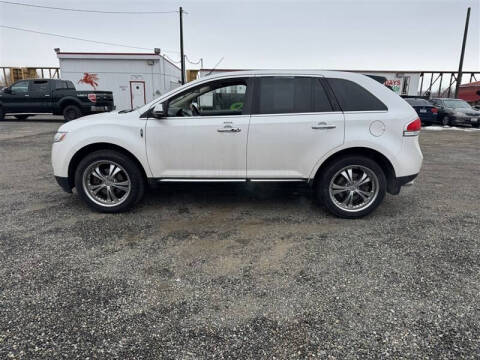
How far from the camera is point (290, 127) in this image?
382cm

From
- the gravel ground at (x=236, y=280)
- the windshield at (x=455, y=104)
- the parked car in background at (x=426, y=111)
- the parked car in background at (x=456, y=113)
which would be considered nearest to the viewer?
the gravel ground at (x=236, y=280)

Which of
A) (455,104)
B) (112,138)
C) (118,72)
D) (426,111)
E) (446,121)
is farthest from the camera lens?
(118,72)

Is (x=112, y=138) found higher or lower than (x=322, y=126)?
lower

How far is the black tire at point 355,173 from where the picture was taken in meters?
3.89

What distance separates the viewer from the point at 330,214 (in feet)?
13.8

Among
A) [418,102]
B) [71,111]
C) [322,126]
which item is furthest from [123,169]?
[418,102]

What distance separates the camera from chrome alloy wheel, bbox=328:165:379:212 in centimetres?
395

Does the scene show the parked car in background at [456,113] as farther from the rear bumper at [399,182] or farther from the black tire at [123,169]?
the black tire at [123,169]

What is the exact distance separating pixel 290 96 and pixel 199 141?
3.92 feet

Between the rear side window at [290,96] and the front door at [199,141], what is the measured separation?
22 cm

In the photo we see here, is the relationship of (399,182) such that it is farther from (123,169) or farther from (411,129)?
(123,169)

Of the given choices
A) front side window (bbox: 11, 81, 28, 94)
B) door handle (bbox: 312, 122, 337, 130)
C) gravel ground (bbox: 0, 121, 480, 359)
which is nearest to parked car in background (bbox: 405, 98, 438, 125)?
gravel ground (bbox: 0, 121, 480, 359)

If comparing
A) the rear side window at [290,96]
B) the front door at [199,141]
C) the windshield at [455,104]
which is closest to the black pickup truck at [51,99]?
the front door at [199,141]

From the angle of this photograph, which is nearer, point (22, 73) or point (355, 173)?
point (355, 173)
